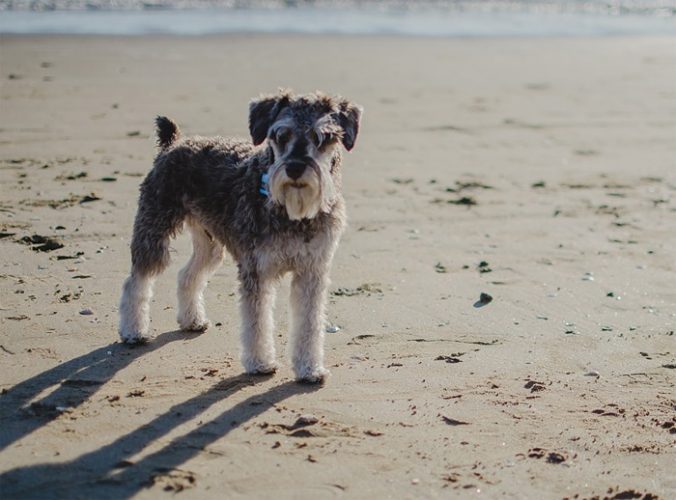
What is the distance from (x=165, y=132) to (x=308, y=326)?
196 centimetres

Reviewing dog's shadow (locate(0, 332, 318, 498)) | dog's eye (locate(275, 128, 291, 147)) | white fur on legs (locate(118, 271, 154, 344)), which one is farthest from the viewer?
white fur on legs (locate(118, 271, 154, 344))

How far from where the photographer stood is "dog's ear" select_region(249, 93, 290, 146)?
6.23 meters

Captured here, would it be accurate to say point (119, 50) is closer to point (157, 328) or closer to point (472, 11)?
point (157, 328)

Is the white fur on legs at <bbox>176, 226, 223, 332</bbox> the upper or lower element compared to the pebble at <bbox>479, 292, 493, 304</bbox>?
upper

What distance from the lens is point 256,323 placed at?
21.2 feet

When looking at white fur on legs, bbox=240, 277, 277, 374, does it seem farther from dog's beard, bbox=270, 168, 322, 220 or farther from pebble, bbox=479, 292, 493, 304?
pebble, bbox=479, 292, 493, 304

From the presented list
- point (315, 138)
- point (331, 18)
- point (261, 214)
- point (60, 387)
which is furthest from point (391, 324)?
point (331, 18)

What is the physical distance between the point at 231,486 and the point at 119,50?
51.4 feet

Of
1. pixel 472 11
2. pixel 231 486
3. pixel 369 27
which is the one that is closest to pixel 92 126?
pixel 231 486

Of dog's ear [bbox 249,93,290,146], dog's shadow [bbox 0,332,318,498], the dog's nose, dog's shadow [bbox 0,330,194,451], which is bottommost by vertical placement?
dog's shadow [bbox 0,332,318,498]

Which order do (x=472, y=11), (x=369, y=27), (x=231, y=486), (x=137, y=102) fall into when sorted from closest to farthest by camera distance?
(x=231, y=486), (x=137, y=102), (x=369, y=27), (x=472, y=11)

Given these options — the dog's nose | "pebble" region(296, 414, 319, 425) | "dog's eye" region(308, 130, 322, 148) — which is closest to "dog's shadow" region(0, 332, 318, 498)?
"pebble" region(296, 414, 319, 425)

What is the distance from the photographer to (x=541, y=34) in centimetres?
Result: 2594

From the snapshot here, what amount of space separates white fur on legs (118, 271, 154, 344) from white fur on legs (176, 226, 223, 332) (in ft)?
1.10
